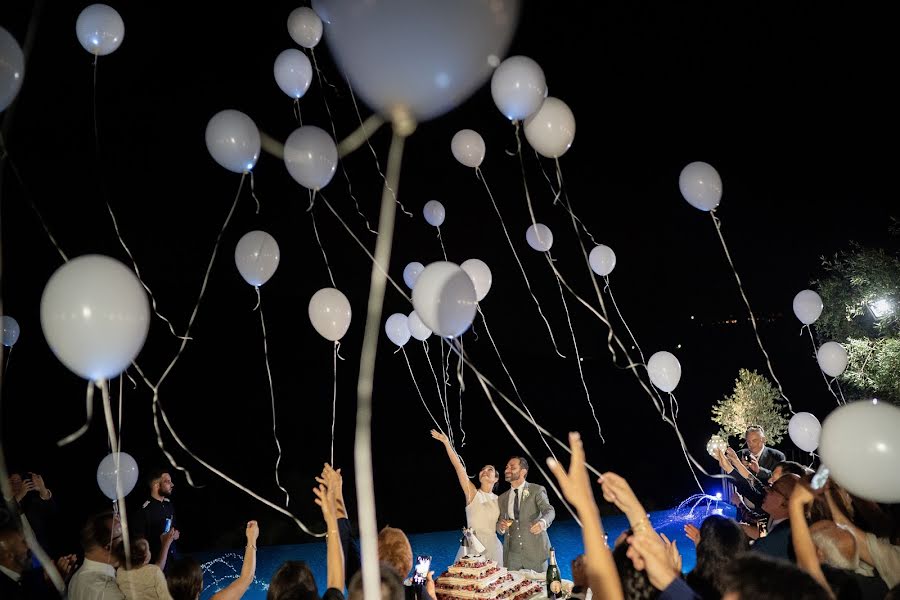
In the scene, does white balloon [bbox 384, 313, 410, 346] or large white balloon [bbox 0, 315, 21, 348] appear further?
white balloon [bbox 384, 313, 410, 346]

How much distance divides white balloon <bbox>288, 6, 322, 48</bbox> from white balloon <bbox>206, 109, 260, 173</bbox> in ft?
3.33

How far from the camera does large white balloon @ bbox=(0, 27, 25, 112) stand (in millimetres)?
2742

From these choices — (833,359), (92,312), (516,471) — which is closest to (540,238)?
(516,471)

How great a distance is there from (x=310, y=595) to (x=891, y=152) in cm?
941

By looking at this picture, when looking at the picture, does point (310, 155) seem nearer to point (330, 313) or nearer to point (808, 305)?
point (330, 313)

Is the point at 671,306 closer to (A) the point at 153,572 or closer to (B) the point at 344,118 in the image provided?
(B) the point at 344,118

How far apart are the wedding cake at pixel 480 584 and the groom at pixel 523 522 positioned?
68cm

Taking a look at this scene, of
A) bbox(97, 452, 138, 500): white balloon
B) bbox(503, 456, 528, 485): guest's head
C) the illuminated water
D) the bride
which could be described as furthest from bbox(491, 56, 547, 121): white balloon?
the illuminated water

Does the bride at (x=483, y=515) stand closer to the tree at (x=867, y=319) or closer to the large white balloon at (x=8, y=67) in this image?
the large white balloon at (x=8, y=67)

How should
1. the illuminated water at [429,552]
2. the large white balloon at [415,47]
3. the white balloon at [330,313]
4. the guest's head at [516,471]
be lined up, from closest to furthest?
the large white balloon at [415,47], the guest's head at [516,471], the white balloon at [330,313], the illuminated water at [429,552]

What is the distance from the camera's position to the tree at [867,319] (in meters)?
7.79

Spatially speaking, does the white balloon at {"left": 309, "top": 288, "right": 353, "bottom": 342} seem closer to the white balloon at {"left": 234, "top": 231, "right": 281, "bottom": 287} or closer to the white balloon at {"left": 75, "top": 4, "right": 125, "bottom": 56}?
the white balloon at {"left": 234, "top": 231, "right": 281, "bottom": 287}

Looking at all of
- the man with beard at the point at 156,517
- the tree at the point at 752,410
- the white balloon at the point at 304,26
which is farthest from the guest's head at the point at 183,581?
the tree at the point at 752,410

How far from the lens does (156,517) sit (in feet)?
13.2
